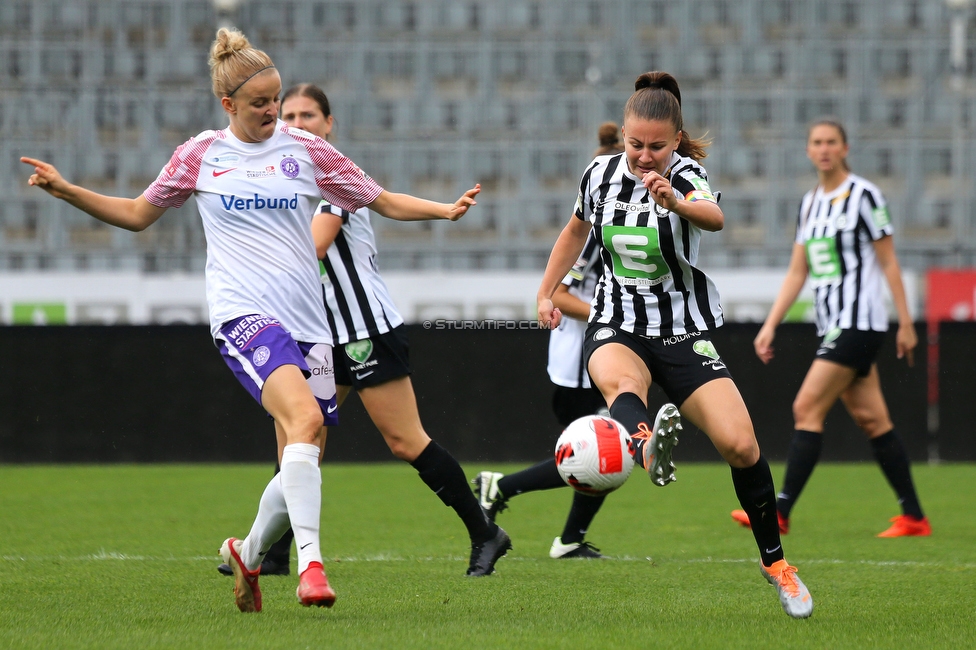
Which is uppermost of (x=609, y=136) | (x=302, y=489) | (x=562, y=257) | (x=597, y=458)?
(x=609, y=136)

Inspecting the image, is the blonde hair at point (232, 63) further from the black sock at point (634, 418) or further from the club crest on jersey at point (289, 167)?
the black sock at point (634, 418)

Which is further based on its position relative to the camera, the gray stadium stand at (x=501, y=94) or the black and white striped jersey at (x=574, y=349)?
the gray stadium stand at (x=501, y=94)

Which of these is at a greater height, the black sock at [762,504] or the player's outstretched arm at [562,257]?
the player's outstretched arm at [562,257]

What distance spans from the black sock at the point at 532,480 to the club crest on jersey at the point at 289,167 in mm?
2076

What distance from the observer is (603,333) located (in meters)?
4.32

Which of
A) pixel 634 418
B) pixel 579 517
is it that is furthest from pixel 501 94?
pixel 634 418

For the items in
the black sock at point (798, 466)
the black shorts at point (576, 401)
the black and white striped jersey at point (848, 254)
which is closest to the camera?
the black shorts at point (576, 401)

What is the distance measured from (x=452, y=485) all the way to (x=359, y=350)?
0.69m

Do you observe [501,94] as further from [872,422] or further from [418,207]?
[418,207]

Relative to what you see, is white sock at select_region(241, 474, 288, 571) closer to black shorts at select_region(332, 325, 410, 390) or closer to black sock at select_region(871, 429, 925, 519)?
black shorts at select_region(332, 325, 410, 390)

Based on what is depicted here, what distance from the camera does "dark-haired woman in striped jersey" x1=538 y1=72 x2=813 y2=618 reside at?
13.5 feet

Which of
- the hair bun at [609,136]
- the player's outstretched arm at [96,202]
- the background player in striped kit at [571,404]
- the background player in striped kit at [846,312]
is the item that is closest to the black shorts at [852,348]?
the background player in striped kit at [846,312]

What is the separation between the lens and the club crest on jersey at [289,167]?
424 centimetres

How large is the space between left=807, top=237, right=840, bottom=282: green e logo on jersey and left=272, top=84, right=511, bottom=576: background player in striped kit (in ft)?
9.75
